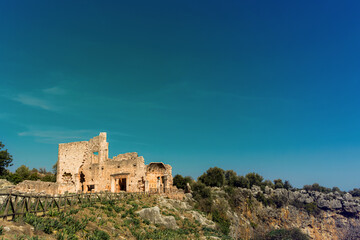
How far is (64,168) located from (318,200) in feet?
202

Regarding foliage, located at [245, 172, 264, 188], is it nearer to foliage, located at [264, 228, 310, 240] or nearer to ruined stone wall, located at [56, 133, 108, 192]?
foliage, located at [264, 228, 310, 240]

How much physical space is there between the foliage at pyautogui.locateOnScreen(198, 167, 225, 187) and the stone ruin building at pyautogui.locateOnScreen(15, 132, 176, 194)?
22.4m

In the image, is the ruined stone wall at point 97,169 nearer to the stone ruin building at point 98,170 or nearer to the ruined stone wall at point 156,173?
the stone ruin building at point 98,170

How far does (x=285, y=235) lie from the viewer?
4975 centimetres

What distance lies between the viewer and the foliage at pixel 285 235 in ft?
162

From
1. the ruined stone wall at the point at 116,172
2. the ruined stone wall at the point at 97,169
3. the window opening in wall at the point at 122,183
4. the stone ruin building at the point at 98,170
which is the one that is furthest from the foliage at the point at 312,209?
the window opening in wall at the point at 122,183

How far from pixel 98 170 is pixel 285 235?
1473 inches

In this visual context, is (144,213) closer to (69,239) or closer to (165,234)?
(165,234)

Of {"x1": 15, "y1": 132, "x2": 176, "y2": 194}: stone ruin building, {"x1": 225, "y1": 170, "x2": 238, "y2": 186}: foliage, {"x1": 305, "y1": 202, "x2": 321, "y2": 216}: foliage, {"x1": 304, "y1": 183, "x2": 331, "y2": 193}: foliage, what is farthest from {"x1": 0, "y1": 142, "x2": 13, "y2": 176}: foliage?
{"x1": 304, "y1": 183, "x2": 331, "y2": 193}: foliage

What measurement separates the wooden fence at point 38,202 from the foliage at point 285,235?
34024mm

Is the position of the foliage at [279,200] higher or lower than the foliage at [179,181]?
lower

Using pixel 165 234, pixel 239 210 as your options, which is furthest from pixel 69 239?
pixel 239 210

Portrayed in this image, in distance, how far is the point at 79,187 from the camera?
38188mm

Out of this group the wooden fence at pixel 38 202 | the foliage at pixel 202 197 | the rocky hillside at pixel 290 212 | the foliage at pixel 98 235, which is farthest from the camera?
the rocky hillside at pixel 290 212
